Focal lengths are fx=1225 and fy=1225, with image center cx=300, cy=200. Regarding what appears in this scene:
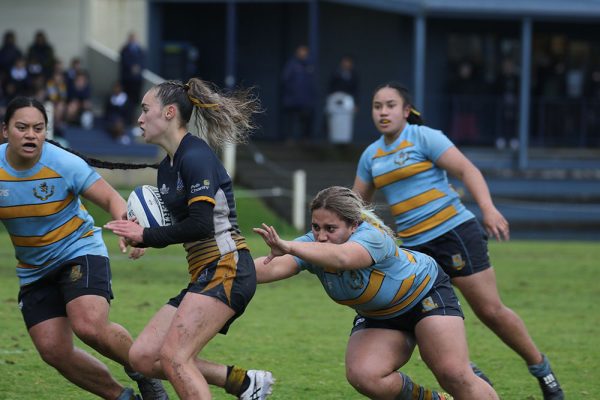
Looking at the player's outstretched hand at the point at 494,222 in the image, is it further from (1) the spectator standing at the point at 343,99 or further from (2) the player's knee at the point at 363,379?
(1) the spectator standing at the point at 343,99

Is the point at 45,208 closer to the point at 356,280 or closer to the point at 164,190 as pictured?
the point at 164,190

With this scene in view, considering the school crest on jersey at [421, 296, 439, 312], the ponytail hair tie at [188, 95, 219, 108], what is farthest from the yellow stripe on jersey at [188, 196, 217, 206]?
the school crest on jersey at [421, 296, 439, 312]

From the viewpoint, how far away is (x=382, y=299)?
21.4 feet

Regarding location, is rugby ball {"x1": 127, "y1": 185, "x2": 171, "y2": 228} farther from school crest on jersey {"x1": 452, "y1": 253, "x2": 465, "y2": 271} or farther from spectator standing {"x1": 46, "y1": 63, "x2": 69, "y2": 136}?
spectator standing {"x1": 46, "y1": 63, "x2": 69, "y2": 136}

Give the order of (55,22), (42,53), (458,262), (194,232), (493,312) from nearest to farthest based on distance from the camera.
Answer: (194,232) < (493,312) < (458,262) < (42,53) < (55,22)

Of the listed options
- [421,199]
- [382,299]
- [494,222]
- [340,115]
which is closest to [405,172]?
[421,199]

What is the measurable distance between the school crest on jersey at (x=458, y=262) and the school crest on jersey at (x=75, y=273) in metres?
2.55

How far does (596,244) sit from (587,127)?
6027 mm

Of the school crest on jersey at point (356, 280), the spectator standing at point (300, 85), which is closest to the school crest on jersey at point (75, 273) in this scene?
the school crest on jersey at point (356, 280)

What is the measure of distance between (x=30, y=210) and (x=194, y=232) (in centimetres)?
127

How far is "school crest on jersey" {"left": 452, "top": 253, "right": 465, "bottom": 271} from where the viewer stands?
8070 millimetres

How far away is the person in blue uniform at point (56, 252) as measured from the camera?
6816mm

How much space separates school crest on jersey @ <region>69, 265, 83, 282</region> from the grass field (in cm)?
127

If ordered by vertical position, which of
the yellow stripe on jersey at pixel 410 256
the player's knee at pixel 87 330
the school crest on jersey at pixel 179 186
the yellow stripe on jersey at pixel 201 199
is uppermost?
the school crest on jersey at pixel 179 186
